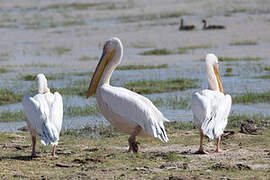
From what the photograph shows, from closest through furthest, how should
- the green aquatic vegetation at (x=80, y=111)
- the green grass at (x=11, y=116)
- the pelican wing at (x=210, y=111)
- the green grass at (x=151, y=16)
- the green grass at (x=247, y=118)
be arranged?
the pelican wing at (x=210, y=111) → the green grass at (x=247, y=118) → the green grass at (x=11, y=116) → the green aquatic vegetation at (x=80, y=111) → the green grass at (x=151, y=16)

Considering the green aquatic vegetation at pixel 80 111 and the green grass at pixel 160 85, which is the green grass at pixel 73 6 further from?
the green aquatic vegetation at pixel 80 111

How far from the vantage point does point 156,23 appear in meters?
34.2

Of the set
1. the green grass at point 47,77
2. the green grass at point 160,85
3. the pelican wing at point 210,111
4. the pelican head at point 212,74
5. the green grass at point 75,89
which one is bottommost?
the green grass at point 75,89

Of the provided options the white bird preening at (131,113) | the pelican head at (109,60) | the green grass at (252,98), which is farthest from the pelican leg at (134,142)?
the green grass at (252,98)

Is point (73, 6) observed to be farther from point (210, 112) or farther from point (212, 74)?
point (210, 112)

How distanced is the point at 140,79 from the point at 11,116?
17.2ft

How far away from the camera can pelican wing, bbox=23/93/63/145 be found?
7.33 m

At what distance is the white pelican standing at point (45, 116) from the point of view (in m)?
7.33

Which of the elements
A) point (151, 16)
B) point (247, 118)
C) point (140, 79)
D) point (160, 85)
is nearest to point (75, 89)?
point (160, 85)

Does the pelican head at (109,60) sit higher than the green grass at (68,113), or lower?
higher

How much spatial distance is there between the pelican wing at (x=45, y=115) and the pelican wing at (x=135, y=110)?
25.1 inches

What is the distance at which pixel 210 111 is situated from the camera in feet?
25.7

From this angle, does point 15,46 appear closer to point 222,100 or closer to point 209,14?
point 209,14

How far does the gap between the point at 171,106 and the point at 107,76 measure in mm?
3992
